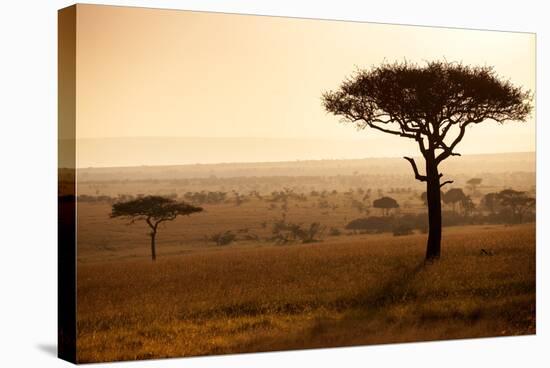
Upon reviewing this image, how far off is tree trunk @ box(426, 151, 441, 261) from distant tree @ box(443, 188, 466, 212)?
11 centimetres

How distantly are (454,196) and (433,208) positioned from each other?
325mm

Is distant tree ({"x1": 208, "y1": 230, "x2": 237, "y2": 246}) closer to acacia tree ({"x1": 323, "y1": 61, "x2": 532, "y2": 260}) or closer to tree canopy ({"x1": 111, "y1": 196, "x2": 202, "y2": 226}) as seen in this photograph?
A: tree canopy ({"x1": 111, "y1": 196, "x2": 202, "y2": 226})

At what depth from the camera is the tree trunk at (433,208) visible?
14.3m

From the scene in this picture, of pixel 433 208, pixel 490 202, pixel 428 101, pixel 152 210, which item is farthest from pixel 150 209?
pixel 490 202

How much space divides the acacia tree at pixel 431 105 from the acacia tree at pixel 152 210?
7.38 feet

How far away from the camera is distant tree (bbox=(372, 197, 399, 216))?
551 inches

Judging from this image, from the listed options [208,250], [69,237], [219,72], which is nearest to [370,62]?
[219,72]

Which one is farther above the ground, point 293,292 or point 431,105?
point 431,105

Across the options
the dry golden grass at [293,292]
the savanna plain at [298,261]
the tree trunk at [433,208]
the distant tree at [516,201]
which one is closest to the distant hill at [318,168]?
the savanna plain at [298,261]

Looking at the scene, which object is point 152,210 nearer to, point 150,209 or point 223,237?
point 150,209

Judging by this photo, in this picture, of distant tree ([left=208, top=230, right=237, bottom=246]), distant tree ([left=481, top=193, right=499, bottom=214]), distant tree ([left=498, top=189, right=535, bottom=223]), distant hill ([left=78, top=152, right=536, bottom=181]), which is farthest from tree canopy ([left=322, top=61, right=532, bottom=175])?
distant tree ([left=208, top=230, right=237, bottom=246])

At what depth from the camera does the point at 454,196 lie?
14.5m

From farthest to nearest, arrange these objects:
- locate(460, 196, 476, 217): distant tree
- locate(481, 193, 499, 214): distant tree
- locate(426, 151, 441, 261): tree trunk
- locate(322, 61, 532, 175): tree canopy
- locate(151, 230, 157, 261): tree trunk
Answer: locate(481, 193, 499, 214): distant tree → locate(460, 196, 476, 217): distant tree → locate(426, 151, 441, 261): tree trunk → locate(322, 61, 532, 175): tree canopy → locate(151, 230, 157, 261): tree trunk

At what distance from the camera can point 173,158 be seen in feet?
42.0
